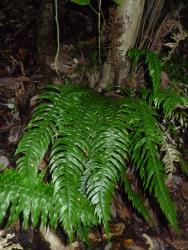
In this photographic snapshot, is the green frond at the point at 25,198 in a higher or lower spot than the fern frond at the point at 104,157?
lower

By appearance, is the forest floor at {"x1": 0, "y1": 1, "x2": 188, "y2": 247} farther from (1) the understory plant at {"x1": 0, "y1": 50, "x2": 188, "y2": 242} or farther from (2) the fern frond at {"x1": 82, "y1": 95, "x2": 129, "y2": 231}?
(2) the fern frond at {"x1": 82, "y1": 95, "x2": 129, "y2": 231}

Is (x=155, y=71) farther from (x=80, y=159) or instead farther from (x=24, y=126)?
(x=24, y=126)

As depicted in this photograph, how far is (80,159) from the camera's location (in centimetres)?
202

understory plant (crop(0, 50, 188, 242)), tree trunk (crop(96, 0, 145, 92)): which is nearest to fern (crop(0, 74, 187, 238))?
understory plant (crop(0, 50, 188, 242))

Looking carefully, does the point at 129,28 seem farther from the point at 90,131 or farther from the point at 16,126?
the point at 16,126

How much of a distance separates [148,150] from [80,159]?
16.1 inches

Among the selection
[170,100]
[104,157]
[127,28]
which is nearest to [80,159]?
[104,157]

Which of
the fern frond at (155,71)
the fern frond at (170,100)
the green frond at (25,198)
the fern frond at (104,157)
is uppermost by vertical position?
the fern frond at (155,71)

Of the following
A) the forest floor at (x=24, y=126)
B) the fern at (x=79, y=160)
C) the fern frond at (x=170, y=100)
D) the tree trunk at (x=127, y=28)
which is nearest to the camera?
the fern at (x=79, y=160)

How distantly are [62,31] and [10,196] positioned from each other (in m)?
2.05

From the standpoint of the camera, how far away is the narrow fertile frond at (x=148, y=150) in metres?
2.04

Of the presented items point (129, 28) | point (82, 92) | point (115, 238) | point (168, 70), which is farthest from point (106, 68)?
point (115, 238)

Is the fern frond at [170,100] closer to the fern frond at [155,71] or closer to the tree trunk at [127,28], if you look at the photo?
the fern frond at [155,71]

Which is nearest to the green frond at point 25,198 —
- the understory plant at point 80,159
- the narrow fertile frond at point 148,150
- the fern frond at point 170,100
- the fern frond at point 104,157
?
the understory plant at point 80,159
